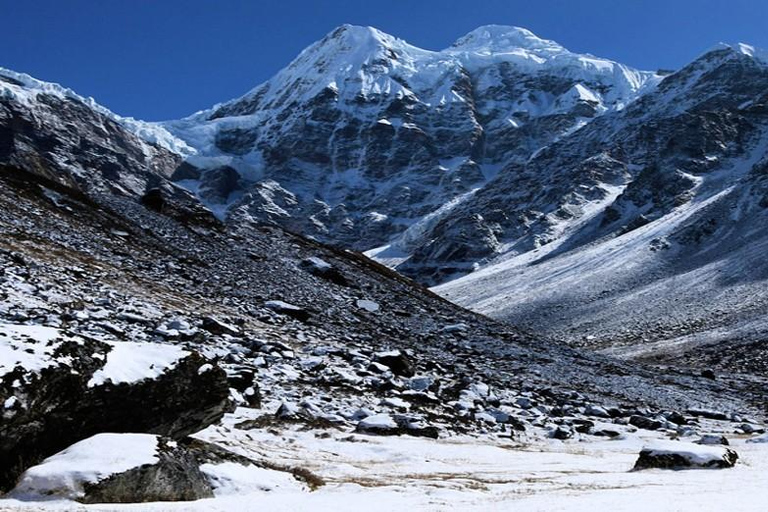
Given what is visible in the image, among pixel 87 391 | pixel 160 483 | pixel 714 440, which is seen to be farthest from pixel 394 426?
pixel 714 440

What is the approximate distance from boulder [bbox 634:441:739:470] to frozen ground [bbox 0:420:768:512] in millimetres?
478

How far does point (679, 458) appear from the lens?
643 inches

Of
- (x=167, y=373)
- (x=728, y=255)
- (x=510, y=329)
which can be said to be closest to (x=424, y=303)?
(x=510, y=329)

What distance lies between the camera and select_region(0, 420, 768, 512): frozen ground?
36.2 feet

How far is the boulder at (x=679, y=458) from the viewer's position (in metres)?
16.2

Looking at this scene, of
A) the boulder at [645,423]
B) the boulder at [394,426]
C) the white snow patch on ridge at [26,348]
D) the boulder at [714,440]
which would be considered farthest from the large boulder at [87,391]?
the boulder at [645,423]

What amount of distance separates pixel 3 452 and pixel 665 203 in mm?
202292

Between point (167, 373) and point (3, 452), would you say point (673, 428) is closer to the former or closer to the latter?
point (167, 373)

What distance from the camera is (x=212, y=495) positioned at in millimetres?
11562

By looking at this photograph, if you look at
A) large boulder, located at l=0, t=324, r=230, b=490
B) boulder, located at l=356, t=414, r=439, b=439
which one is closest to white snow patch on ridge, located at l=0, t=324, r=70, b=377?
large boulder, located at l=0, t=324, r=230, b=490

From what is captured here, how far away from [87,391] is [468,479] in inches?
286

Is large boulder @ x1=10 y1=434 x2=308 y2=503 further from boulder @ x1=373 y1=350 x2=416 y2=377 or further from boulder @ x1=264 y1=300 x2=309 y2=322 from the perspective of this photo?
boulder @ x1=264 y1=300 x2=309 y2=322

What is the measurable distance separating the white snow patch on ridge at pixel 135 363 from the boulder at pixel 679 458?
414 inches

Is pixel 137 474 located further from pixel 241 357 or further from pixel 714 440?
pixel 714 440
